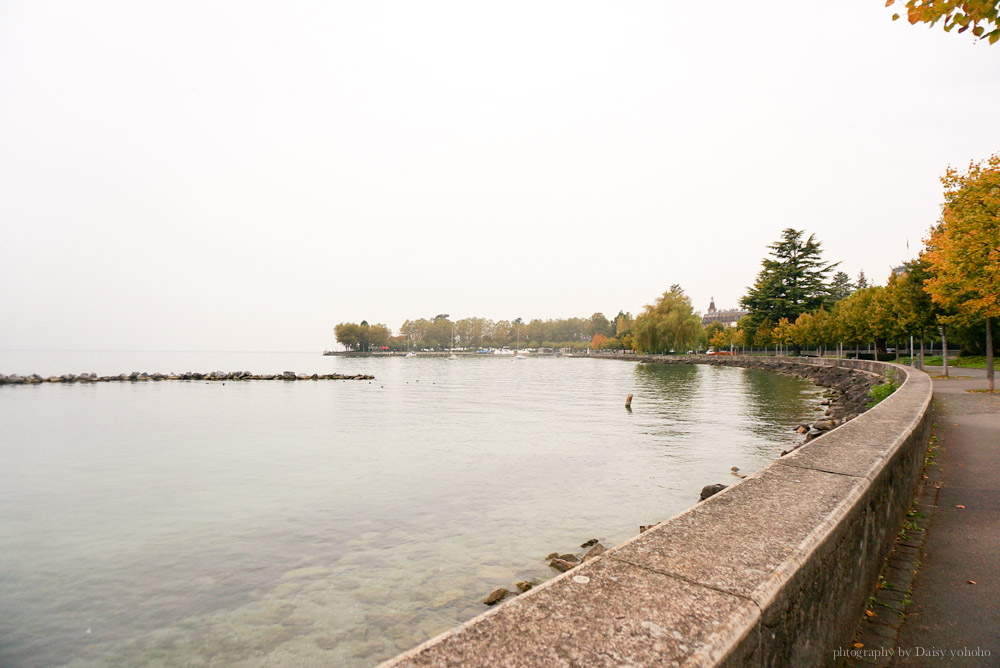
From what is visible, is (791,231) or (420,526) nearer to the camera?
(420,526)

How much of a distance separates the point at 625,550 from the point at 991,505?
639 cm

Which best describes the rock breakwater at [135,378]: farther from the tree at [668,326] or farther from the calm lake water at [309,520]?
the tree at [668,326]

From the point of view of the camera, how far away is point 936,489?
7.15 m

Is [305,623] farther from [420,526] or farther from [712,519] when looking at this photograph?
[712,519]

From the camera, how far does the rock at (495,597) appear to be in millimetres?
7305

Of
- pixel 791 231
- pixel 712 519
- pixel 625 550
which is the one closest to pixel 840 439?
pixel 712 519

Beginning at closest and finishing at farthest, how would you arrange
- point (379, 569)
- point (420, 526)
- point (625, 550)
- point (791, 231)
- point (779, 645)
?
1. point (779, 645)
2. point (625, 550)
3. point (379, 569)
4. point (420, 526)
5. point (791, 231)

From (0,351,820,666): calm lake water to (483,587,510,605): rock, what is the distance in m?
0.27

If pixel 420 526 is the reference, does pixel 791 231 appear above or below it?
above

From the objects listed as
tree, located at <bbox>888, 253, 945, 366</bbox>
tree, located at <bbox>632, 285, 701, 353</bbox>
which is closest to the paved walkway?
tree, located at <bbox>888, 253, 945, 366</bbox>

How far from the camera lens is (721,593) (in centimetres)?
238

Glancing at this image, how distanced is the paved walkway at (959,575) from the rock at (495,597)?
190 inches


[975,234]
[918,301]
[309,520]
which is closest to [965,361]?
[918,301]

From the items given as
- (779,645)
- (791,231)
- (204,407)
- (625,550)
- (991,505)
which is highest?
(791,231)
